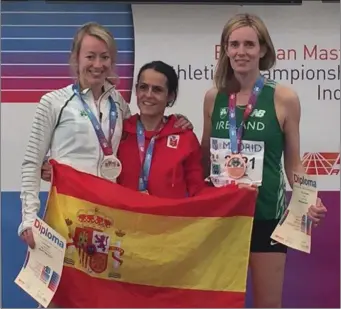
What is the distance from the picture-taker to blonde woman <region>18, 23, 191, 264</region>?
2.19m

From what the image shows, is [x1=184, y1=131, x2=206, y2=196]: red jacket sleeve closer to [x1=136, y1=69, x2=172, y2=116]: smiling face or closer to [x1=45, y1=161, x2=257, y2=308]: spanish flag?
[x1=45, y1=161, x2=257, y2=308]: spanish flag

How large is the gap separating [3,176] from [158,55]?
93 cm

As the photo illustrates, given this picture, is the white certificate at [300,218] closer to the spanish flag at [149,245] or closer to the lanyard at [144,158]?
the spanish flag at [149,245]

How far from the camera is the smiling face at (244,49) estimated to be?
2215mm

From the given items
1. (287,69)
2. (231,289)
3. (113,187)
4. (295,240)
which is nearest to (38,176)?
(113,187)

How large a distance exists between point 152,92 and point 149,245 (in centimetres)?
56

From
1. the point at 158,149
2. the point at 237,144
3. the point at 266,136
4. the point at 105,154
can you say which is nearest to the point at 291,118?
the point at 266,136

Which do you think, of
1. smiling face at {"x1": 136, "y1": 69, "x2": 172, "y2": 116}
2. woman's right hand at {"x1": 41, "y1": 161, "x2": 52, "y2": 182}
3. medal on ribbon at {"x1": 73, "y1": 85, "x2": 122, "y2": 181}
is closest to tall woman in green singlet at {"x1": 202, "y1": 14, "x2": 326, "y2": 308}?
smiling face at {"x1": 136, "y1": 69, "x2": 172, "y2": 116}

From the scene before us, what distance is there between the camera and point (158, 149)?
2.25 meters

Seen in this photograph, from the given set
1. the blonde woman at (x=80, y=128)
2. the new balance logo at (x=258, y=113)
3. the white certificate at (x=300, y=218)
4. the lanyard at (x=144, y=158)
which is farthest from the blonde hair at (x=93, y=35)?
the white certificate at (x=300, y=218)

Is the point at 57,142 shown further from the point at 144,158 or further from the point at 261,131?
the point at 261,131

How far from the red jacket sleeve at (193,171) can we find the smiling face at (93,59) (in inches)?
15.8

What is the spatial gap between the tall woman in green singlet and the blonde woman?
408 mm

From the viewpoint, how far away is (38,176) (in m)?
2.21
